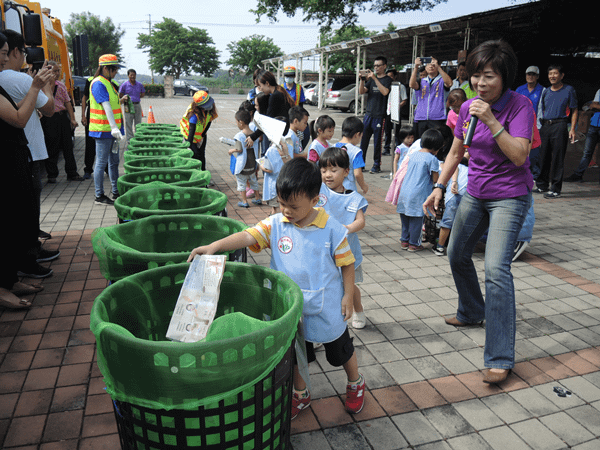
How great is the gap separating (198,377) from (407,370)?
1918 millimetres

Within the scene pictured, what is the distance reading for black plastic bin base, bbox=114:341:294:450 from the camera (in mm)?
1322

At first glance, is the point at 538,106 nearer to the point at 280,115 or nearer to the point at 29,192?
the point at 280,115

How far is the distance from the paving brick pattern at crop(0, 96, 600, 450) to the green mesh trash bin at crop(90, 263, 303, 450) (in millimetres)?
889

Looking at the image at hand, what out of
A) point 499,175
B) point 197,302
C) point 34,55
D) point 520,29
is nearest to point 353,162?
point 499,175

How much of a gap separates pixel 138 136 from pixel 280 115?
82.5 inches

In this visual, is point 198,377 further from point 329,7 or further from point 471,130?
point 329,7

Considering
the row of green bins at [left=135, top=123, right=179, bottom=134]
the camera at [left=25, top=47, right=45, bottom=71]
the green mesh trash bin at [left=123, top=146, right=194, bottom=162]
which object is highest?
the camera at [left=25, top=47, right=45, bottom=71]

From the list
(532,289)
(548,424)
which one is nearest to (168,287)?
(548,424)

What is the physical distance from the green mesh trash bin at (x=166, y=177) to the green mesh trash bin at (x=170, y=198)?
10 cm

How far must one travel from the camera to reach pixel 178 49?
64.8 m

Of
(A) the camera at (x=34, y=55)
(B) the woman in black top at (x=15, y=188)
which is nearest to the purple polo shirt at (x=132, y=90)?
(A) the camera at (x=34, y=55)

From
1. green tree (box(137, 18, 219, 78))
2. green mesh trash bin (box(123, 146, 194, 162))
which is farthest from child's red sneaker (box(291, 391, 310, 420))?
green tree (box(137, 18, 219, 78))

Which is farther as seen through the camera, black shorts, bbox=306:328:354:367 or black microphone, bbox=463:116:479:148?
black microphone, bbox=463:116:479:148

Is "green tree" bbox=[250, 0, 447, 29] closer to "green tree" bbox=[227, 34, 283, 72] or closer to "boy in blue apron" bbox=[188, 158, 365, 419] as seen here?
"boy in blue apron" bbox=[188, 158, 365, 419]
